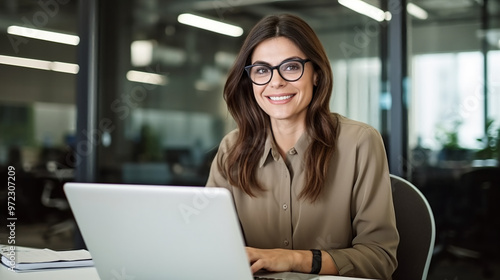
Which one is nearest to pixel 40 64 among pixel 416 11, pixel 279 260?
pixel 416 11

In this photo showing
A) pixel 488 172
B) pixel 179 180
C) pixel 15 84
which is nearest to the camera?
pixel 488 172

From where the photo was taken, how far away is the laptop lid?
1006mm

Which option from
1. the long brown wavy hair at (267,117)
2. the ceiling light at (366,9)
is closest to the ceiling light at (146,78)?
the ceiling light at (366,9)

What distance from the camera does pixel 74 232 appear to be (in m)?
4.68

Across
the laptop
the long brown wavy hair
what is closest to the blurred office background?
the long brown wavy hair

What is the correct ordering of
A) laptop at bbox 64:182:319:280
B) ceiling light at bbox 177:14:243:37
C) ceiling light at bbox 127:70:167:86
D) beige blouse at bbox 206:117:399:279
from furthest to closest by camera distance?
ceiling light at bbox 127:70:167:86
ceiling light at bbox 177:14:243:37
beige blouse at bbox 206:117:399:279
laptop at bbox 64:182:319:280

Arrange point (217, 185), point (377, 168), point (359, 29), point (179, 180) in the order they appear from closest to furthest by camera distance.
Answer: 1. point (377, 168)
2. point (217, 185)
3. point (359, 29)
4. point (179, 180)

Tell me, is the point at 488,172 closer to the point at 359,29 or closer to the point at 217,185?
the point at 359,29

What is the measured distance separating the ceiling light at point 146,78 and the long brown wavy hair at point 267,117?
91.5 inches

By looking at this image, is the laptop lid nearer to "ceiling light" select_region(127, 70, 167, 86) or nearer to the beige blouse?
the beige blouse

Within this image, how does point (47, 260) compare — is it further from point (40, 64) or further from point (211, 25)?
point (40, 64)

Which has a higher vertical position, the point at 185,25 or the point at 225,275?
the point at 185,25

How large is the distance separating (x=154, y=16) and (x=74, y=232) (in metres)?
1.80

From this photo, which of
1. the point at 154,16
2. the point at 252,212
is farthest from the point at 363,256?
the point at 154,16
